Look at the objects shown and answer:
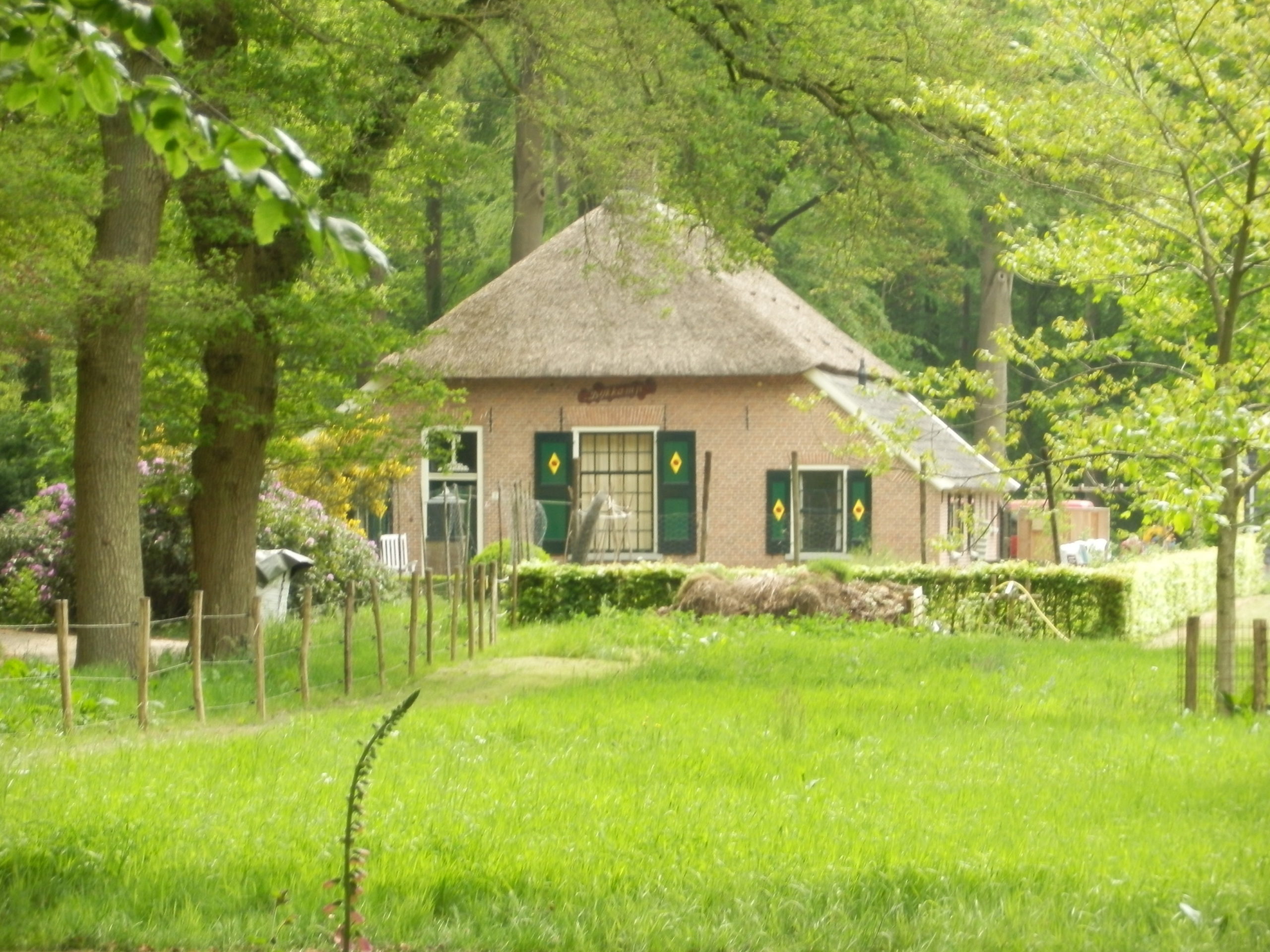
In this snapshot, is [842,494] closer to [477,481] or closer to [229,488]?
[477,481]

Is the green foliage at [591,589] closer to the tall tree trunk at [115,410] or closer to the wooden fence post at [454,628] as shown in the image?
the wooden fence post at [454,628]

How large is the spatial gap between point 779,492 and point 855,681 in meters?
14.8

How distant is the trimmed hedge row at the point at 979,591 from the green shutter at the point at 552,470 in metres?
8.08

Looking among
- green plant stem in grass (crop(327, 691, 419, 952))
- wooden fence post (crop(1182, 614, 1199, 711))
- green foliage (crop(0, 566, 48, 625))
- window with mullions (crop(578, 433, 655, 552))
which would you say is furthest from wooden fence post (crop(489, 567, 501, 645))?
green plant stem in grass (crop(327, 691, 419, 952))

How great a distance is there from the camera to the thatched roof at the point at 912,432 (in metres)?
13.7

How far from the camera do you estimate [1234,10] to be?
12328mm

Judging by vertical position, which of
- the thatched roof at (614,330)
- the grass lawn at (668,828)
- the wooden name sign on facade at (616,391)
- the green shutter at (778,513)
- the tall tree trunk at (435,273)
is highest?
the tall tree trunk at (435,273)

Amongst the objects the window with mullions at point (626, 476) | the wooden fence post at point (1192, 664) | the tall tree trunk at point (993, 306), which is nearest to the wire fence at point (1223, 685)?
the wooden fence post at point (1192, 664)

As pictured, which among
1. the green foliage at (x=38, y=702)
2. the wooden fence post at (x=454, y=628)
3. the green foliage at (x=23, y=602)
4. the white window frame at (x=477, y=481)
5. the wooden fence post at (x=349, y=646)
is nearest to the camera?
the green foliage at (x=38, y=702)

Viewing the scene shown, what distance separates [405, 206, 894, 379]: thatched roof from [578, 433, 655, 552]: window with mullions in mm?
1370

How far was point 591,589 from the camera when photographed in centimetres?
2148

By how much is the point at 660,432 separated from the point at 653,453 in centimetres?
46

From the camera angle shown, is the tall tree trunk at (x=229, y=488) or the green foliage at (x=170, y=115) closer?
the green foliage at (x=170, y=115)

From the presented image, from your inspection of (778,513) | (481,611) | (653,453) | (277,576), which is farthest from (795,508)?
(277,576)
